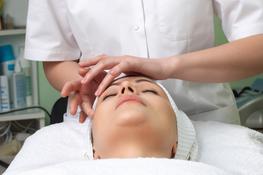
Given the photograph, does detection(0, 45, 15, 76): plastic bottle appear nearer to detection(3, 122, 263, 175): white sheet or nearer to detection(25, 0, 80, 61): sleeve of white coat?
detection(25, 0, 80, 61): sleeve of white coat

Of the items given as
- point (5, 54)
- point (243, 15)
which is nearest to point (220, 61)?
point (243, 15)

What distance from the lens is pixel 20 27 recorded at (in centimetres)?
226

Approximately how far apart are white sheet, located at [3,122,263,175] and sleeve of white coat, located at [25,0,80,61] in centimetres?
22

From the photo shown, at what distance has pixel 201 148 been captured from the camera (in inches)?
43.3

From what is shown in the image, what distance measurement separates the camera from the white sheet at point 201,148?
1.02 metres

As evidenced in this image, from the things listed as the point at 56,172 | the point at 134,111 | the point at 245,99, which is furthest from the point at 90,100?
the point at 245,99

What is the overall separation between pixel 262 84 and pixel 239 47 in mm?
1337

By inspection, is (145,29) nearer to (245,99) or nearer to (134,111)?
(134,111)

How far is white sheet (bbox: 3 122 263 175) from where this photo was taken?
1.02m

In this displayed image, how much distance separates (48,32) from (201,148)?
0.57m

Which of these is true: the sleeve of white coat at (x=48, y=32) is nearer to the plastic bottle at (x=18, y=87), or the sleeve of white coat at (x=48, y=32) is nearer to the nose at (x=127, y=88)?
the nose at (x=127, y=88)

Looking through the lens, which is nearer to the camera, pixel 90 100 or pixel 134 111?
pixel 134 111

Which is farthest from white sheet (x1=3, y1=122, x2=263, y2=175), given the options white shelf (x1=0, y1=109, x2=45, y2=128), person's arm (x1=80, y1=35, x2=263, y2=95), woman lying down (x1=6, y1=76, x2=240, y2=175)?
white shelf (x1=0, y1=109, x2=45, y2=128)

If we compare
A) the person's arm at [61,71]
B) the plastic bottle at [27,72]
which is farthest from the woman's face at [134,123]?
the plastic bottle at [27,72]
